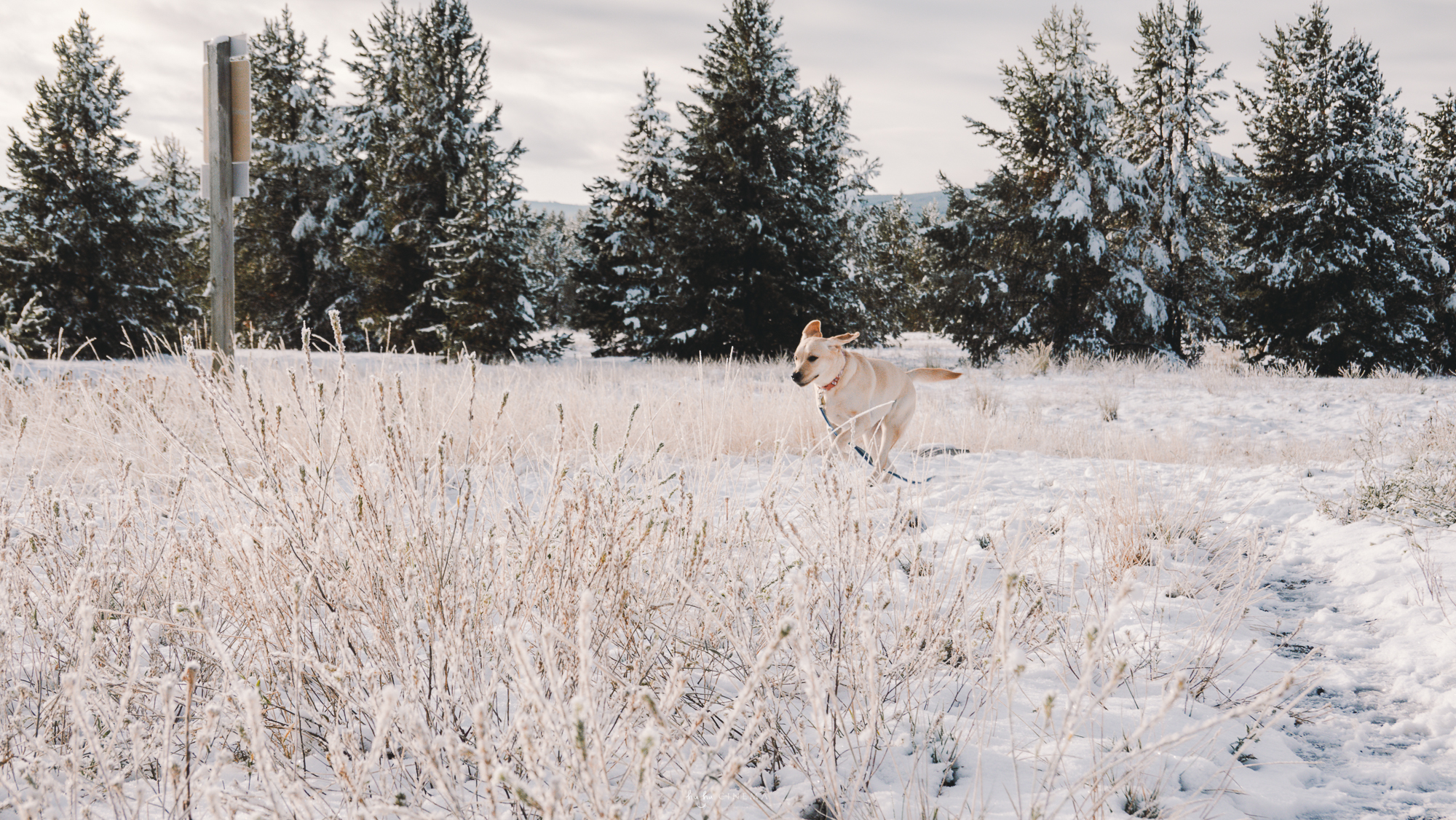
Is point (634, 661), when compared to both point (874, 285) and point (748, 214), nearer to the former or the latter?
point (748, 214)

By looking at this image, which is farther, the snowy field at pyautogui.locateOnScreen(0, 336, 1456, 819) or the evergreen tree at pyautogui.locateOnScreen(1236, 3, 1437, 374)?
the evergreen tree at pyautogui.locateOnScreen(1236, 3, 1437, 374)

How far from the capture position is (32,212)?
14.7m

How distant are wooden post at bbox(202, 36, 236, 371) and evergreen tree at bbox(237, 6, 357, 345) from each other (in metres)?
17.4

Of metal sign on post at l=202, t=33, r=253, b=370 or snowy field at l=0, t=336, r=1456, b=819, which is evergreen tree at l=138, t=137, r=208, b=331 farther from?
snowy field at l=0, t=336, r=1456, b=819

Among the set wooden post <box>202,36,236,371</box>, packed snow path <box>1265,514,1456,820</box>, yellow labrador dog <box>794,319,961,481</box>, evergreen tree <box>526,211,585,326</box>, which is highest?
evergreen tree <box>526,211,585,326</box>

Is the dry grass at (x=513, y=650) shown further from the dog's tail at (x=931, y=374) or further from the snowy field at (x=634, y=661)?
the dog's tail at (x=931, y=374)

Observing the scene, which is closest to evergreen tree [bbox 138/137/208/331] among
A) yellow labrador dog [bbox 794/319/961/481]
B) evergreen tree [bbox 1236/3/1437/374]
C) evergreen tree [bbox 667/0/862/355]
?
evergreen tree [bbox 667/0/862/355]

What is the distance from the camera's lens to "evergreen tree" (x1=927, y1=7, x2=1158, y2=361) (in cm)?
1473

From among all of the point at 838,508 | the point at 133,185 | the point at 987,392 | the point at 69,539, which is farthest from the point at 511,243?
the point at 838,508

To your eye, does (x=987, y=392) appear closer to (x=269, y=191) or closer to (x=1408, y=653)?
(x=1408, y=653)

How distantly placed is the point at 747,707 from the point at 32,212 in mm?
19502

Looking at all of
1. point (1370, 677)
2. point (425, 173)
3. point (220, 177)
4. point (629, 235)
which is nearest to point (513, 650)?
point (1370, 677)

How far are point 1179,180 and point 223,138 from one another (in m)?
17.0

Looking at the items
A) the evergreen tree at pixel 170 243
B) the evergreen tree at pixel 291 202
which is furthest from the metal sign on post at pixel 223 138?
the evergreen tree at pixel 291 202
